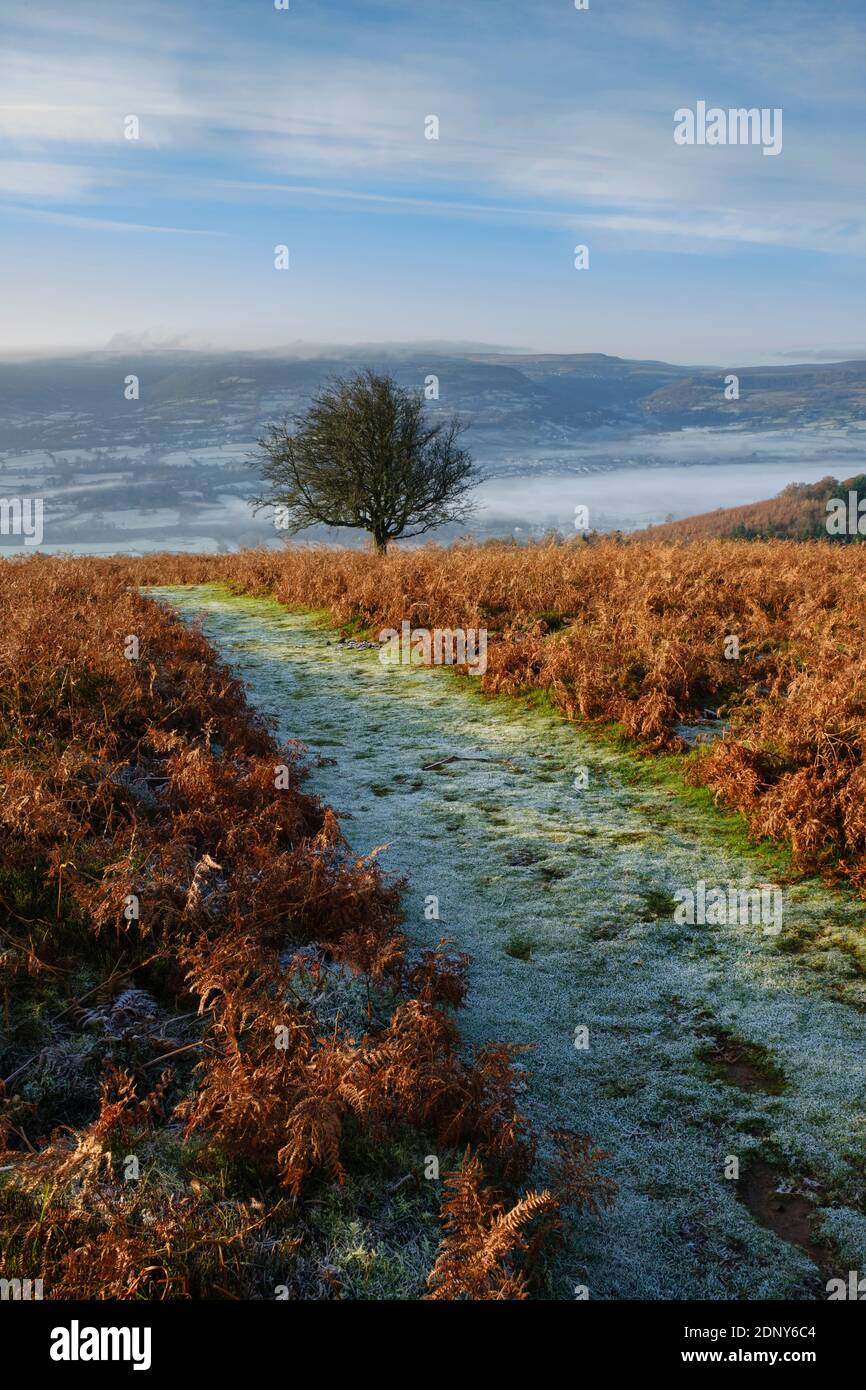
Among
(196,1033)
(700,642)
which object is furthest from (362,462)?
(196,1033)

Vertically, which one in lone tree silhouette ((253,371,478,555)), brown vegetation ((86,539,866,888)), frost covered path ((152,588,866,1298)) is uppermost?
lone tree silhouette ((253,371,478,555))

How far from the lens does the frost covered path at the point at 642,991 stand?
149 inches

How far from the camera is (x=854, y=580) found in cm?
1245

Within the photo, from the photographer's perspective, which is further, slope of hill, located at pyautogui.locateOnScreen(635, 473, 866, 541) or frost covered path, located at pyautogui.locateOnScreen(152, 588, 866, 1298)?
slope of hill, located at pyautogui.locateOnScreen(635, 473, 866, 541)

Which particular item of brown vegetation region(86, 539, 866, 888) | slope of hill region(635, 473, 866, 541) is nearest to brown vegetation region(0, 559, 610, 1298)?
→ brown vegetation region(86, 539, 866, 888)

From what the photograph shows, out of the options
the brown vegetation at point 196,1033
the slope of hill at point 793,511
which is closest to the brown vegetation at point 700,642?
the brown vegetation at point 196,1033

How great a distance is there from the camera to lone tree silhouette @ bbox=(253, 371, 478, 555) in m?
28.7

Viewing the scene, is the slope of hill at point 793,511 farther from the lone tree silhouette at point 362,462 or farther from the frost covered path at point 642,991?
the frost covered path at point 642,991

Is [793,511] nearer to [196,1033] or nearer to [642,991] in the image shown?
[642,991]

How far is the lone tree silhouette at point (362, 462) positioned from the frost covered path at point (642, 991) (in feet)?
65.4

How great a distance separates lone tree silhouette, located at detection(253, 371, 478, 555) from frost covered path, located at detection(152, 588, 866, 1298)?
19.9 m

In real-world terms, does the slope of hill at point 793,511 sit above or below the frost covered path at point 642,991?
above

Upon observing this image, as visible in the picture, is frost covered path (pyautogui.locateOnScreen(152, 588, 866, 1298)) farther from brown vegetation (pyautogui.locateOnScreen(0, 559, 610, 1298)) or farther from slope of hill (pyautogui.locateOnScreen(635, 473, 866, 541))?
slope of hill (pyautogui.locateOnScreen(635, 473, 866, 541))

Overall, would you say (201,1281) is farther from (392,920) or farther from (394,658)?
(394,658)
